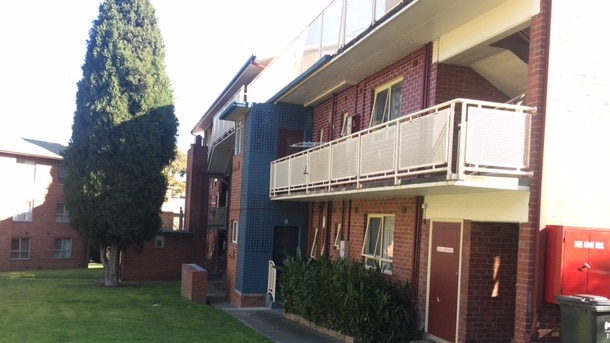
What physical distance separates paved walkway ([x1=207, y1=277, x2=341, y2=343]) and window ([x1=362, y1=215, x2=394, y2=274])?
1.92m

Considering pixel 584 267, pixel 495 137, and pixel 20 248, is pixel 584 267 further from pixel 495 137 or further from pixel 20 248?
pixel 20 248

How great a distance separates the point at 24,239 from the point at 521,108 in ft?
115

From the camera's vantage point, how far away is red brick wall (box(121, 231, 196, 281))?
83.4 feet

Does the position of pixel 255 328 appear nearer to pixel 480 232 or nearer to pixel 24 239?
pixel 480 232

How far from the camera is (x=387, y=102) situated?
12.4 meters

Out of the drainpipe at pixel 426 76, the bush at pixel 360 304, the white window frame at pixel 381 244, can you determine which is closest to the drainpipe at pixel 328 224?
the bush at pixel 360 304

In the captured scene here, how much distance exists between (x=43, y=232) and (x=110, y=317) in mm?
24356

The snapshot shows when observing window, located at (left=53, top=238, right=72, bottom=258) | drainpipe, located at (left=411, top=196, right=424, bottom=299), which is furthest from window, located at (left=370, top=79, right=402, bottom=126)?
window, located at (left=53, top=238, right=72, bottom=258)

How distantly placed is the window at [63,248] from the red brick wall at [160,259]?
13.6m

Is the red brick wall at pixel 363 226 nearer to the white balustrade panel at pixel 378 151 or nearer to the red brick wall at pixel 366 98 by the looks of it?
the white balustrade panel at pixel 378 151

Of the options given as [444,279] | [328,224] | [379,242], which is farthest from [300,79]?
[444,279]

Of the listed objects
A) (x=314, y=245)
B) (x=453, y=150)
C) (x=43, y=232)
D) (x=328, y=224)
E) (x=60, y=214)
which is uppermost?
(x=453, y=150)

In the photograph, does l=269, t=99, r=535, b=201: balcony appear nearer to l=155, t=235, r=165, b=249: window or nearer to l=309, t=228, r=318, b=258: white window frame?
l=309, t=228, r=318, b=258: white window frame

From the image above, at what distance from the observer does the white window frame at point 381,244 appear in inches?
467
